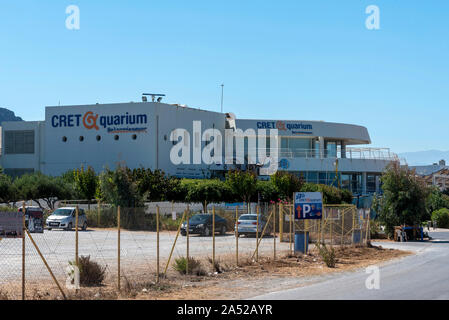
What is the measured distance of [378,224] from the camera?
4028 centimetres

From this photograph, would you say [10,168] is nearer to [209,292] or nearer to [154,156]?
[154,156]

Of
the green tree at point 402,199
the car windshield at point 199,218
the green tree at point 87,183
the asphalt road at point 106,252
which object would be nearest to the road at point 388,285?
the asphalt road at point 106,252

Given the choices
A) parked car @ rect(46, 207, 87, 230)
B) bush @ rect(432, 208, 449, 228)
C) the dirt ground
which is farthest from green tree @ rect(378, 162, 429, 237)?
bush @ rect(432, 208, 449, 228)

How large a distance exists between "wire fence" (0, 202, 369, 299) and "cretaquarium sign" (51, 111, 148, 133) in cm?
1359

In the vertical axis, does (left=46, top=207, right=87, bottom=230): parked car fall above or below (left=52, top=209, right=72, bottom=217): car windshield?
below

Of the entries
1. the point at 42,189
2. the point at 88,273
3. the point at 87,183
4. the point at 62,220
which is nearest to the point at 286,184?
the point at 87,183

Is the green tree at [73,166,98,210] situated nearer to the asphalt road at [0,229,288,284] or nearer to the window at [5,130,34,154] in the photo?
the window at [5,130,34,154]

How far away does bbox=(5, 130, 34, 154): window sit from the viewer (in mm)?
65938

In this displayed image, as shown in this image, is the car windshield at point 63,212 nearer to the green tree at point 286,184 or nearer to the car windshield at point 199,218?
the car windshield at point 199,218

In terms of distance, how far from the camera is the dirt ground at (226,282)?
1396cm

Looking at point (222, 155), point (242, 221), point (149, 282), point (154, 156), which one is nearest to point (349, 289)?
point (149, 282)

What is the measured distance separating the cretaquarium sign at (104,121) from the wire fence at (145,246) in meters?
13.6

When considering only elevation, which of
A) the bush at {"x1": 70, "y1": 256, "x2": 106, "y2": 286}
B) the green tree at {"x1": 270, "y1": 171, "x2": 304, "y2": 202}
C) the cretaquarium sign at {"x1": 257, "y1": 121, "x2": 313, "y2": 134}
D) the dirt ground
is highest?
the cretaquarium sign at {"x1": 257, "y1": 121, "x2": 313, "y2": 134}
